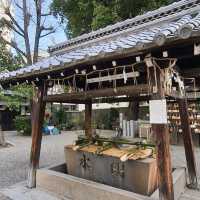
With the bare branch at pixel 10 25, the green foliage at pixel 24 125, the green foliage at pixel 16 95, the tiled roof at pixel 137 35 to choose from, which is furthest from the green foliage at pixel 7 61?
the tiled roof at pixel 137 35

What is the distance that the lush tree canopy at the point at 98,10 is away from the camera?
12.3 metres

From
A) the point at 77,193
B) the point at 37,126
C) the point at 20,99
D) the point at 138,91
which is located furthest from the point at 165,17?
the point at 20,99

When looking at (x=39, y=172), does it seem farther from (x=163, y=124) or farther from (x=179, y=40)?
(x=179, y=40)

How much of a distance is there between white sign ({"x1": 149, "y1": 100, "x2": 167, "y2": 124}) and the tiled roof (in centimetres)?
85

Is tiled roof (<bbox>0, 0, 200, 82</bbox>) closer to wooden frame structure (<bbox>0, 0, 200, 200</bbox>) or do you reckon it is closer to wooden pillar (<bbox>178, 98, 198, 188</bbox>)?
wooden frame structure (<bbox>0, 0, 200, 200</bbox>)

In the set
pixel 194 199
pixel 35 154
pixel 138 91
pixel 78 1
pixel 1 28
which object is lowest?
pixel 194 199

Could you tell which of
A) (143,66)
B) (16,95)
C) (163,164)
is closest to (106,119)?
(16,95)

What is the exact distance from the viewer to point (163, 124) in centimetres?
340

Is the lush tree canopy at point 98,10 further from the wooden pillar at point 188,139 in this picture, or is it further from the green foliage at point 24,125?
the wooden pillar at point 188,139

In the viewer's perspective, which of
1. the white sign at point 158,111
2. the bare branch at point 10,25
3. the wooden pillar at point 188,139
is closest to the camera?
the white sign at point 158,111

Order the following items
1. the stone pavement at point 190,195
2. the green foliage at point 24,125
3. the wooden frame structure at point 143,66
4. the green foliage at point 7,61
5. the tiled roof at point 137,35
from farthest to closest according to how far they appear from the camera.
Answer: the green foliage at point 24,125
the green foliage at point 7,61
the stone pavement at point 190,195
the wooden frame structure at point 143,66
the tiled roof at point 137,35

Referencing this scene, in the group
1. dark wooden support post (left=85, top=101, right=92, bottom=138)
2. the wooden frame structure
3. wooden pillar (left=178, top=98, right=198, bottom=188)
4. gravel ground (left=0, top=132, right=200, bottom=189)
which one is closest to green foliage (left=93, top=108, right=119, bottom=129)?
gravel ground (left=0, top=132, right=200, bottom=189)

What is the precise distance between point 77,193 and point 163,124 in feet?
7.30

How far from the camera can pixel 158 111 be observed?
3391mm
